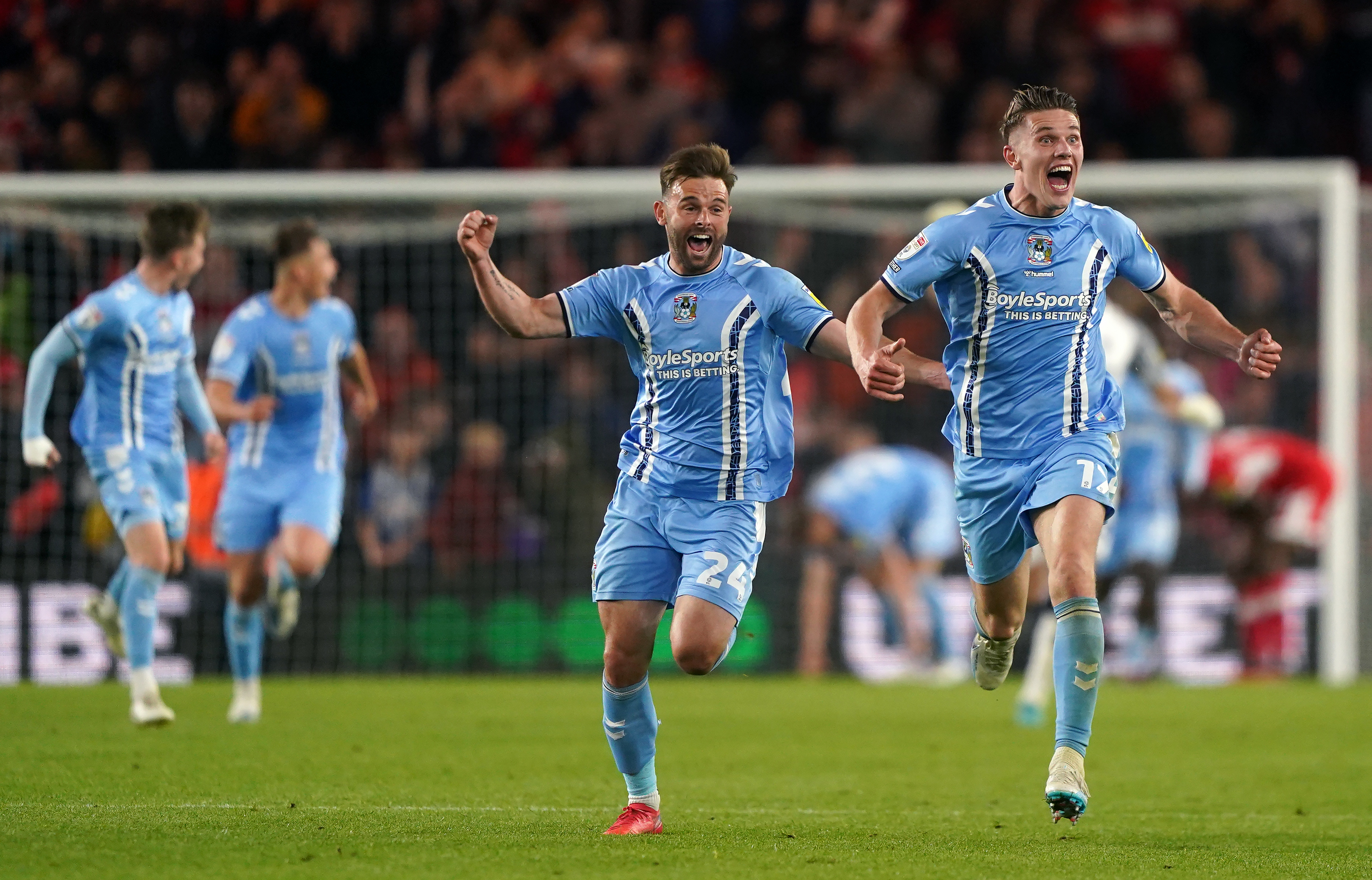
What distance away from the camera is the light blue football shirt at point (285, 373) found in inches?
432

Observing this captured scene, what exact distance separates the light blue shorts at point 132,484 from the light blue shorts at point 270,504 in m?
0.73

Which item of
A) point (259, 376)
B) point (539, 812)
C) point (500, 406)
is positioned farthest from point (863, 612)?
point (539, 812)

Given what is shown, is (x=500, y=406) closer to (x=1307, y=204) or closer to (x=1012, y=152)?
(x=1307, y=204)

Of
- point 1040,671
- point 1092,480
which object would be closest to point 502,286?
point 1092,480

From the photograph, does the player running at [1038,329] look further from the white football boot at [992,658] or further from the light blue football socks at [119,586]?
the light blue football socks at [119,586]

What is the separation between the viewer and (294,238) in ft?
35.6

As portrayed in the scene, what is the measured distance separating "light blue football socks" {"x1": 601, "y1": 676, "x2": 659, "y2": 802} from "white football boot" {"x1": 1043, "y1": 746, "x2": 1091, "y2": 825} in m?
1.31

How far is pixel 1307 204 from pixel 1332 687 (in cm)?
434

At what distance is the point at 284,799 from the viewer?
6.92 m

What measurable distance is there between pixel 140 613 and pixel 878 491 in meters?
7.24

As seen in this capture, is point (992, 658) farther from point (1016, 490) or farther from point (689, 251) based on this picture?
point (689, 251)

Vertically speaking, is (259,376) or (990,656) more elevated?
(259,376)

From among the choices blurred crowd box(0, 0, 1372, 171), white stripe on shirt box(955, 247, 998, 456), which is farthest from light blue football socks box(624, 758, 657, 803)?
blurred crowd box(0, 0, 1372, 171)

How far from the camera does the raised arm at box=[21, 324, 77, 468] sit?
9734 mm
